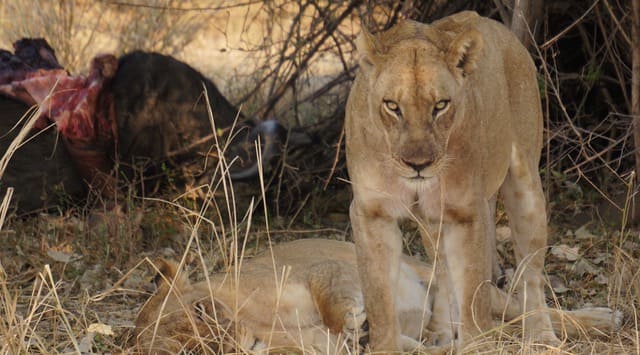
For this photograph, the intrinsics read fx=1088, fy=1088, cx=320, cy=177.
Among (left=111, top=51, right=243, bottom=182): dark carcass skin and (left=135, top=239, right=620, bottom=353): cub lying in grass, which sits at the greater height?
(left=111, top=51, right=243, bottom=182): dark carcass skin

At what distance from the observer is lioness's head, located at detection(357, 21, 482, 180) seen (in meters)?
3.25

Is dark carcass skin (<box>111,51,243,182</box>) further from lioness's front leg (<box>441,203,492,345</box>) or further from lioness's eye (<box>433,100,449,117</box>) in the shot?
lioness's eye (<box>433,100,449,117</box>)

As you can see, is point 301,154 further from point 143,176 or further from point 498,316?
point 498,316

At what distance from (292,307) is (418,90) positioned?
1307mm

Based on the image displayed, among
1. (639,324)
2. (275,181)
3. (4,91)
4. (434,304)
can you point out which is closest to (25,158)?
(4,91)

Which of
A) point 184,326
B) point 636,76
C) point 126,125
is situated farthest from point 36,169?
point 636,76

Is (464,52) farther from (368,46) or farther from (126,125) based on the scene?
(126,125)

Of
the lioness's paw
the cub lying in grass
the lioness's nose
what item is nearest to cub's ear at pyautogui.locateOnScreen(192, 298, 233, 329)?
the cub lying in grass

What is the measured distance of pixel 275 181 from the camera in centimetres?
625

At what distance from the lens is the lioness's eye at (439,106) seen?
129 inches

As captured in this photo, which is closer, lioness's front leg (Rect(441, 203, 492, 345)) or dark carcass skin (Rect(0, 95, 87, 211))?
lioness's front leg (Rect(441, 203, 492, 345))

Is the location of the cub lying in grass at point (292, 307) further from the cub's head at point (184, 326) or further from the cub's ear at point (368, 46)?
the cub's ear at point (368, 46)

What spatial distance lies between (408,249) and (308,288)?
0.91 meters

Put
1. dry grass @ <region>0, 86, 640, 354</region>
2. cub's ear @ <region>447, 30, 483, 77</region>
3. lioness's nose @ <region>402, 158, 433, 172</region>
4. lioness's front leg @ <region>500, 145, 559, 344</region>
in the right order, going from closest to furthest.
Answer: lioness's nose @ <region>402, 158, 433, 172</region> < cub's ear @ <region>447, 30, 483, 77</region> < lioness's front leg @ <region>500, 145, 559, 344</region> < dry grass @ <region>0, 86, 640, 354</region>
